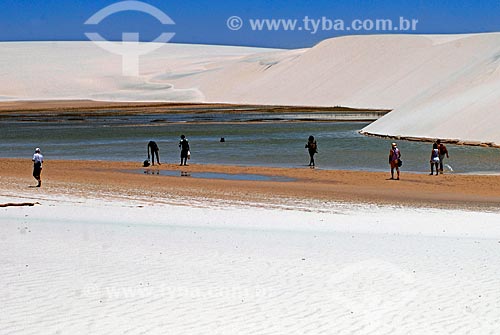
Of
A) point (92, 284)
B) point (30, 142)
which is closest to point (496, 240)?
point (92, 284)

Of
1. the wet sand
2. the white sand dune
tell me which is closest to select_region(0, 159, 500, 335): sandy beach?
the wet sand

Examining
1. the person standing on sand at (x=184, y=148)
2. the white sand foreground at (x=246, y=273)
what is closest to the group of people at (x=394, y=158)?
the person standing on sand at (x=184, y=148)

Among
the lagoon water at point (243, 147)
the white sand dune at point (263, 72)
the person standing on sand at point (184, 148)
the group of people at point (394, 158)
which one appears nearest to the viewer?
the group of people at point (394, 158)

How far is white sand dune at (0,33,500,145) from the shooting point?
318 ft

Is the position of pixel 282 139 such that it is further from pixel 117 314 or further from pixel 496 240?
pixel 117 314

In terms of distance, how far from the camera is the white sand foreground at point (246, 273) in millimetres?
7484

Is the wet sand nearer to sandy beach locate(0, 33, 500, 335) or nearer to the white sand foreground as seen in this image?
sandy beach locate(0, 33, 500, 335)

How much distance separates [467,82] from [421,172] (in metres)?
20.4

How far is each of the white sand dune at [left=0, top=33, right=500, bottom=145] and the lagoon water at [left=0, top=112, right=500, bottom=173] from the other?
85.0ft

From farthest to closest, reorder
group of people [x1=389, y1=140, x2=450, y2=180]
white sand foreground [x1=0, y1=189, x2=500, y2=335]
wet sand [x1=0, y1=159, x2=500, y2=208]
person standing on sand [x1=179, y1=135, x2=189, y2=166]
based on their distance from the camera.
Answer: person standing on sand [x1=179, y1=135, x2=189, y2=166], group of people [x1=389, y1=140, x2=450, y2=180], wet sand [x1=0, y1=159, x2=500, y2=208], white sand foreground [x1=0, y1=189, x2=500, y2=335]

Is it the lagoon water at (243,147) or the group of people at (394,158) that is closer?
the group of people at (394,158)

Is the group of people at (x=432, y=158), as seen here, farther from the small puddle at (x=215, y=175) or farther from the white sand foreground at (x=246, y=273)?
the white sand foreground at (x=246, y=273)

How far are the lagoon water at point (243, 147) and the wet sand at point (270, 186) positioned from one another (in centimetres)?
A: 249

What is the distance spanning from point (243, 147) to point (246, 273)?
25561mm
